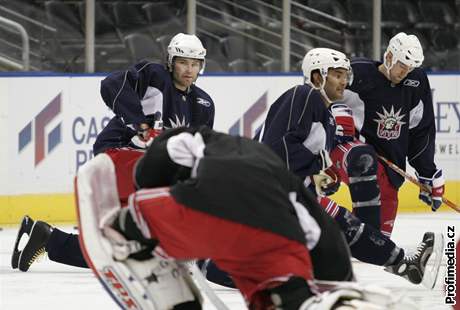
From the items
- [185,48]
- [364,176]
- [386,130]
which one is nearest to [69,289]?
[185,48]

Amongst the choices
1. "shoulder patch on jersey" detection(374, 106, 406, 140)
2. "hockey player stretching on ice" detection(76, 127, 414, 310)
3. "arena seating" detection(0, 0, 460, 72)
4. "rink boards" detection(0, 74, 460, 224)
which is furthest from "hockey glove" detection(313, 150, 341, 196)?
"arena seating" detection(0, 0, 460, 72)

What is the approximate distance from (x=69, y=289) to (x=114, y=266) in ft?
6.67

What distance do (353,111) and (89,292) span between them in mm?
1343

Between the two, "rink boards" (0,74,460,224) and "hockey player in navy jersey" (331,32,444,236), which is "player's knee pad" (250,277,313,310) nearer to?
"hockey player in navy jersey" (331,32,444,236)

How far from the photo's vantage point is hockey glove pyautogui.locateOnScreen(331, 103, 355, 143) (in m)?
5.05

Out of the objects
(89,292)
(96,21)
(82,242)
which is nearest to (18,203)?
(96,21)

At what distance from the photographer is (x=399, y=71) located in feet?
17.0

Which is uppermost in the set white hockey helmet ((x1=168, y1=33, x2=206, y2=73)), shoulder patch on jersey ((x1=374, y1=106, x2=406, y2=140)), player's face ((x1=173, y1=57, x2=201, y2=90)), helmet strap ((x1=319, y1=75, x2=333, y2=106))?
white hockey helmet ((x1=168, y1=33, x2=206, y2=73))

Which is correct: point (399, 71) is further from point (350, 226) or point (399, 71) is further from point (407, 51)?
point (350, 226)

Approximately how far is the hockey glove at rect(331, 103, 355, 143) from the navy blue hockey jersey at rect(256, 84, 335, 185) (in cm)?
67

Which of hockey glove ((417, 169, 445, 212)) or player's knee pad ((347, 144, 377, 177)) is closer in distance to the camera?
player's knee pad ((347, 144, 377, 177))

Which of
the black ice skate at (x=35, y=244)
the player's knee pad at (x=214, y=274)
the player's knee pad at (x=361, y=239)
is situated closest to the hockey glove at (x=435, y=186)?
the player's knee pad at (x=361, y=239)

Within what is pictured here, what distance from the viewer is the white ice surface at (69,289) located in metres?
4.47

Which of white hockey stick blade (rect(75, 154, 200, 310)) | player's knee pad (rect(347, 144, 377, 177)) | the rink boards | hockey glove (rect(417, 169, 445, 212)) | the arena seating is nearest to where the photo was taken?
white hockey stick blade (rect(75, 154, 200, 310))
